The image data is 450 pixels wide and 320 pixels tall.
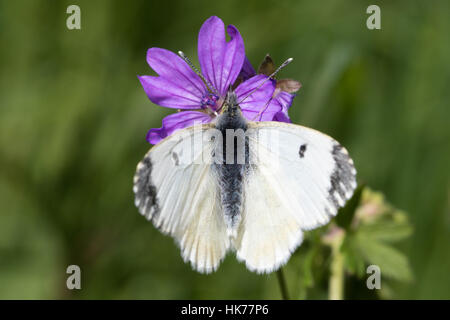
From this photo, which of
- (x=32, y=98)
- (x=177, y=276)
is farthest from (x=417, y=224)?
(x=32, y=98)

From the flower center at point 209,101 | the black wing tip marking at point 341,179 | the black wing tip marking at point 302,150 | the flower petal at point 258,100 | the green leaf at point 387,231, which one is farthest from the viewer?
the green leaf at point 387,231

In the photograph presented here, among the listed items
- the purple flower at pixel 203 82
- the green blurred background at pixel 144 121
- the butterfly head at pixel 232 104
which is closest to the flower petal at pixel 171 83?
the purple flower at pixel 203 82

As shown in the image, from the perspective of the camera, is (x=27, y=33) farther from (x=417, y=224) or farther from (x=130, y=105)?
(x=417, y=224)

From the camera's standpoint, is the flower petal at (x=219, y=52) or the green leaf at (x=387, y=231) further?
the green leaf at (x=387, y=231)

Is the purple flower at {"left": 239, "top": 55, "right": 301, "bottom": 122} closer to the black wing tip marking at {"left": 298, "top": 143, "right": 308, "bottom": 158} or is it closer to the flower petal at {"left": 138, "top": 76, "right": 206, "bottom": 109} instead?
the black wing tip marking at {"left": 298, "top": 143, "right": 308, "bottom": 158}

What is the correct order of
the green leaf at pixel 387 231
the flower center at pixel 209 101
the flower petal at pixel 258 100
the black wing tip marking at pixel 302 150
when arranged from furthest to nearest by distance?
the green leaf at pixel 387 231
the flower center at pixel 209 101
the flower petal at pixel 258 100
the black wing tip marking at pixel 302 150

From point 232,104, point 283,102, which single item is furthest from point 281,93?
point 232,104

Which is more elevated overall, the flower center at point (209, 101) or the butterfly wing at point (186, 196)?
the flower center at point (209, 101)

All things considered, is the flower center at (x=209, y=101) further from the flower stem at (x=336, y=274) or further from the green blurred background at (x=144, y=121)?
the green blurred background at (x=144, y=121)
